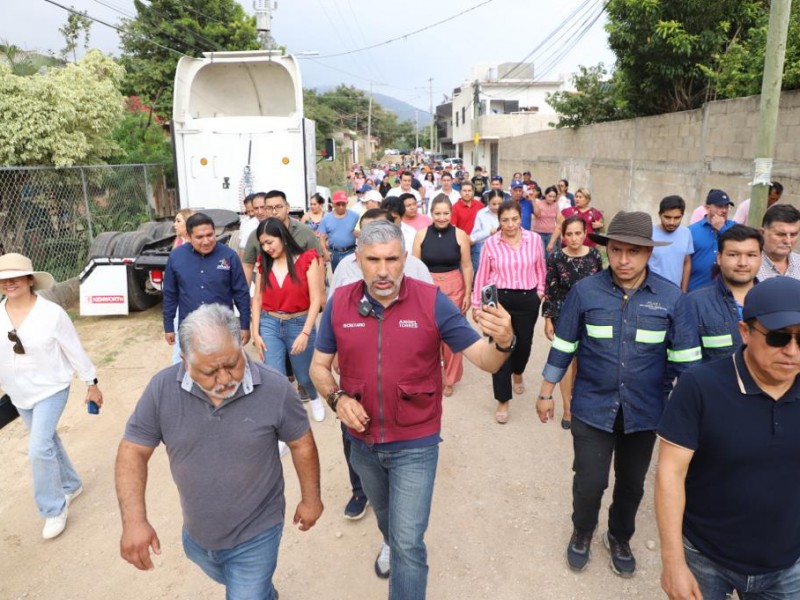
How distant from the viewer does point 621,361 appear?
303cm

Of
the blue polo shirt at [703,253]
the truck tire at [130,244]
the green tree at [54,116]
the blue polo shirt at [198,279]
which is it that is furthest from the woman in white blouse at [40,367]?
the green tree at [54,116]

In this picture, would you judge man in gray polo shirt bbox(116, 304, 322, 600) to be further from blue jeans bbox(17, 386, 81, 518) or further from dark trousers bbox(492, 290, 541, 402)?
dark trousers bbox(492, 290, 541, 402)

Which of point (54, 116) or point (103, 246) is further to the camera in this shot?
point (54, 116)

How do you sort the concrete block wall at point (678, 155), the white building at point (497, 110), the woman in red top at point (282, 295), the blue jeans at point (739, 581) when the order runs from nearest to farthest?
the blue jeans at point (739, 581)
the woman in red top at point (282, 295)
the concrete block wall at point (678, 155)
the white building at point (497, 110)

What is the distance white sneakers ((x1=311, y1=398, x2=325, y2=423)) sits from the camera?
17.5ft

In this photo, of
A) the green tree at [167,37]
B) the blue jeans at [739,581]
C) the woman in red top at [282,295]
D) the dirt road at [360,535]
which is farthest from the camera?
the green tree at [167,37]

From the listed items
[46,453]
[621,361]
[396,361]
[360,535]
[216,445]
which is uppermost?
[396,361]

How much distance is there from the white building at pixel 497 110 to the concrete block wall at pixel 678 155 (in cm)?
2348

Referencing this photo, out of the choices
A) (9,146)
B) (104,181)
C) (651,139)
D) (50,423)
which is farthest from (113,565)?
(651,139)

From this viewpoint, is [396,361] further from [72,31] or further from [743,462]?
[72,31]

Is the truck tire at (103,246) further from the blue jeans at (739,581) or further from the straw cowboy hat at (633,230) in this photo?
the blue jeans at (739,581)

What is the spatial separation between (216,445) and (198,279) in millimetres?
2651

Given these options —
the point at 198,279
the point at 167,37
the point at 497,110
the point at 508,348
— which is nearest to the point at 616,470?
the point at 508,348

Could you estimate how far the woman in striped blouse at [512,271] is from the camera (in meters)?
5.05
